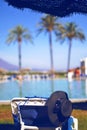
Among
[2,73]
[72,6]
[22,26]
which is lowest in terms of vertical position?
[2,73]

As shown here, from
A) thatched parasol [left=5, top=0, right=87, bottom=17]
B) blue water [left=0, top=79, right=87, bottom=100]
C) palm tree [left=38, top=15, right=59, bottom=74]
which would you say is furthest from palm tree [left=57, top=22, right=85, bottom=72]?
thatched parasol [left=5, top=0, right=87, bottom=17]

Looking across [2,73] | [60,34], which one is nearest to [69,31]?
[60,34]

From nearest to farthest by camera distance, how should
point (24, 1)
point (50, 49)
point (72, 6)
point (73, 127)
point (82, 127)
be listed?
point (73, 127)
point (82, 127)
point (24, 1)
point (72, 6)
point (50, 49)

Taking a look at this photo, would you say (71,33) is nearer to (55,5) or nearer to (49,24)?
(49,24)

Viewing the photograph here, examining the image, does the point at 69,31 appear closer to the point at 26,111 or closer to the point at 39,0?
the point at 39,0

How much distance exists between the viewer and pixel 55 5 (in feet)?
25.2

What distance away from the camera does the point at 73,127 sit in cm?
489

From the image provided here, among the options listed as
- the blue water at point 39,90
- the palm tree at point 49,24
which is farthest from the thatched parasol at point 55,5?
the palm tree at point 49,24

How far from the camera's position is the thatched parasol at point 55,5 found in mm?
7520

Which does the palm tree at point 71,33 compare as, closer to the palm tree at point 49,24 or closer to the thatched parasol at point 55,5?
the palm tree at point 49,24

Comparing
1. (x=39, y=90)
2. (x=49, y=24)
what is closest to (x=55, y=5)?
(x=39, y=90)

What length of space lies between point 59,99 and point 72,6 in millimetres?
4137

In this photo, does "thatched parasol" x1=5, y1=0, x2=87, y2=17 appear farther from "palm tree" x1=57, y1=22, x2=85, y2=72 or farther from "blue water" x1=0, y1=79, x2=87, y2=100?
"palm tree" x1=57, y1=22, x2=85, y2=72

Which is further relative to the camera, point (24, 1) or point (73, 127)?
point (24, 1)
